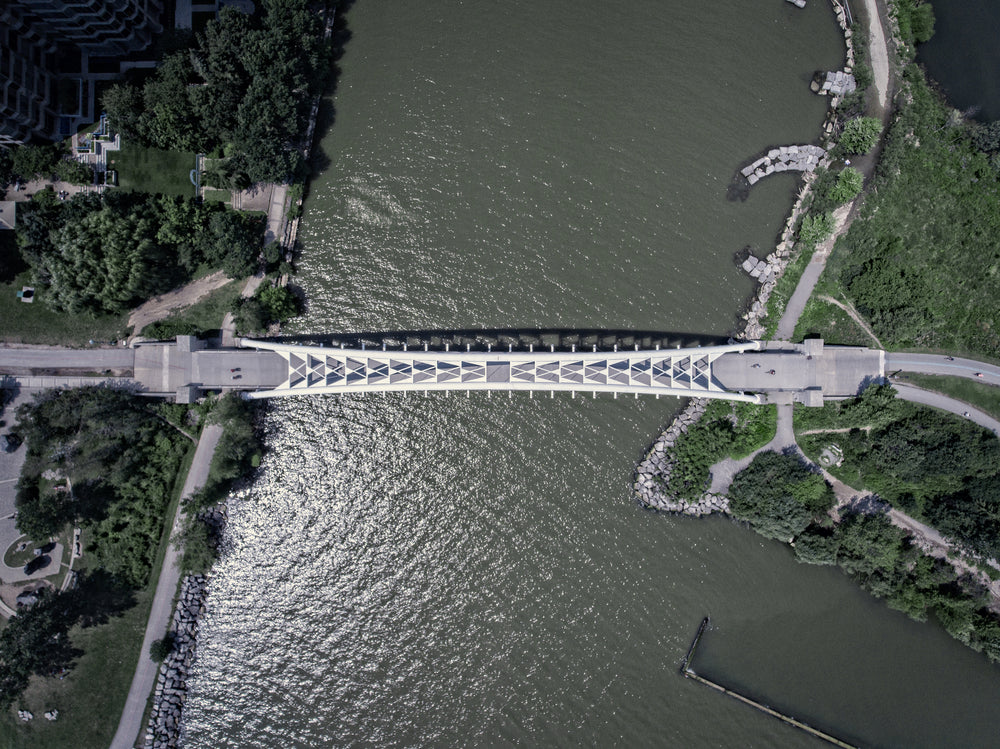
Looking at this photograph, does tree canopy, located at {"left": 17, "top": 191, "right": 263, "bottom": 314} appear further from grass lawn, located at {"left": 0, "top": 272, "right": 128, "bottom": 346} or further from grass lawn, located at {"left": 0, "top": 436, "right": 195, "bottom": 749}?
grass lawn, located at {"left": 0, "top": 436, "right": 195, "bottom": 749}

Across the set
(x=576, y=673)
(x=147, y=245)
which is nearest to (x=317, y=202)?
(x=147, y=245)

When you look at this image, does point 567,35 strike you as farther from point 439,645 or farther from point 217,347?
point 439,645

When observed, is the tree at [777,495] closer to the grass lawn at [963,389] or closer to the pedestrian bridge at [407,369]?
the pedestrian bridge at [407,369]

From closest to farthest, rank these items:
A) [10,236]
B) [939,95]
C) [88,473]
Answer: [88,473] < [10,236] < [939,95]

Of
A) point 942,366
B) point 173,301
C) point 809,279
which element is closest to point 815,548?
point 942,366

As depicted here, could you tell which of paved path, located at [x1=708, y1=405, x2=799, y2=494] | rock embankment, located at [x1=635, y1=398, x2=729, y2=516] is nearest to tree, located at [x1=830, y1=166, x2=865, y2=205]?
paved path, located at [x1=708, y1=405, x2=799, y2=494]

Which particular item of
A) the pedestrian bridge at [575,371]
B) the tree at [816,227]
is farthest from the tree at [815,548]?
the tree at [816,227]
